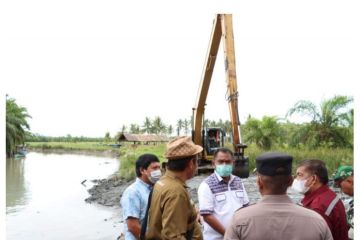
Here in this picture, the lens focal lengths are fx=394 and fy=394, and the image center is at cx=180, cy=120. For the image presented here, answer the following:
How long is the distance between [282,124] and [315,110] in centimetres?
495

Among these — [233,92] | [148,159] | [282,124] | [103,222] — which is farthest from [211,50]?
[282,124]

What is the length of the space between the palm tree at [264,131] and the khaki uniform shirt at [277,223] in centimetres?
2204

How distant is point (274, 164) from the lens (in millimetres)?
1755

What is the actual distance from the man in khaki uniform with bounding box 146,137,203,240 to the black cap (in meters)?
0.56

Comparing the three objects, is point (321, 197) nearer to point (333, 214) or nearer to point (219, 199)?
point (333, 214)

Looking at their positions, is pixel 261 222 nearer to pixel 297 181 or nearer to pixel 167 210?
pixel 167 210

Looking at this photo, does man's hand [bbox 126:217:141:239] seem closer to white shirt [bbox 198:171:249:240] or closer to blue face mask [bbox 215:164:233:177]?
white shirt [bbox 198:171:249:240]

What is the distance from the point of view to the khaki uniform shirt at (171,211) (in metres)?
2.12

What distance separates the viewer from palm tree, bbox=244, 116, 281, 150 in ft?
77.5

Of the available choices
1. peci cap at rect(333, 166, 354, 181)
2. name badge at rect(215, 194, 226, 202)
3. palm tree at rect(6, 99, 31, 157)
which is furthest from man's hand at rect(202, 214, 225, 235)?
palm tree at rect(6, 99, 31, 157)

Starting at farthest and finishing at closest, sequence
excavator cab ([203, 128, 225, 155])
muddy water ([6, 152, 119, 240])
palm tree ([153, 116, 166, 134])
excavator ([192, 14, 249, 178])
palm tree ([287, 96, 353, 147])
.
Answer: palm tree ([153, 116, 166, 134]), palm tree ([287, 96, 353, 147]), excavator cab ([203, 128, 225, 155]), muddy water ([6, 152, 119, 240]), excavator ([192, 14, 249, 178])

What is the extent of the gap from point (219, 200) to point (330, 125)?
16665mm

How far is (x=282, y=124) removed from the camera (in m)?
23.6

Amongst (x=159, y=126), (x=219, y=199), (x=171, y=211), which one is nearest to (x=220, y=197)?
(x=219, y=199)
